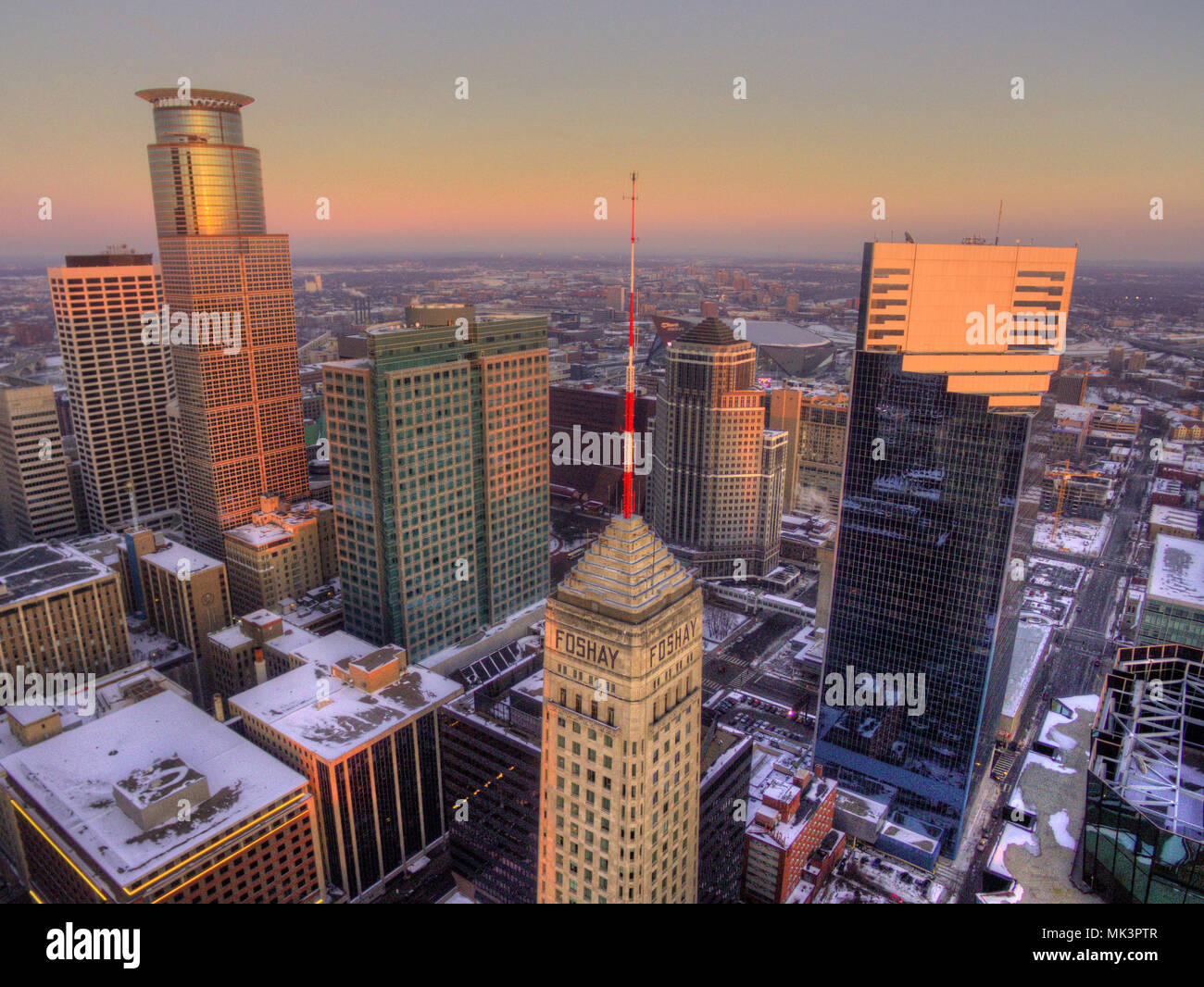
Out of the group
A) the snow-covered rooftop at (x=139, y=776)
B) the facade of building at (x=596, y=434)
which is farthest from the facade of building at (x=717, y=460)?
the snow-covered rooftop at (x=139, y=776)

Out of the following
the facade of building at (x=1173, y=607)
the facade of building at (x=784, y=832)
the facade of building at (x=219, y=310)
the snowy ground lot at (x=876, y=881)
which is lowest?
the snowy ground lot at (x=876, y=881)

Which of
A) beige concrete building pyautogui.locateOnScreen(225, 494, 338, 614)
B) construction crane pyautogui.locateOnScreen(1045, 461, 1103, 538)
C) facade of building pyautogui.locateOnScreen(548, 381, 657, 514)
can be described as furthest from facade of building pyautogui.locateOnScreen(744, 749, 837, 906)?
A: construction crane pyautogui.locateOnScreen(1045, 461, 1103, 538)

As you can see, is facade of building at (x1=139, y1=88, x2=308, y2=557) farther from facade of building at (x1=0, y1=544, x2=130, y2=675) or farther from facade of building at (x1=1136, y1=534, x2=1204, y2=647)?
facade of building at (x1=1136, y1=534, x2=1204, y2=647)

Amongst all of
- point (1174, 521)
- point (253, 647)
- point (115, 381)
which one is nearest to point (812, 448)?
point (1174, 521)

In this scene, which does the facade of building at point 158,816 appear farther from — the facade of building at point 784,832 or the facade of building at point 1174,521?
the facade of building at point 1174,521
